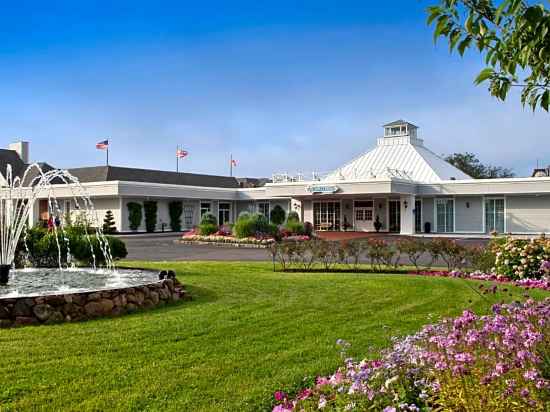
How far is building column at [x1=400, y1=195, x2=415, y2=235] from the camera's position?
3884cm

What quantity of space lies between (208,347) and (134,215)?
39110 mm

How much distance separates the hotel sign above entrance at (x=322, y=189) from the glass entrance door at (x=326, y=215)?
4216mm

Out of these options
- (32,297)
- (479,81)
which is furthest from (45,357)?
(479,81)

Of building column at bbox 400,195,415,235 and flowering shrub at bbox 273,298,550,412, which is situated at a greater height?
building column at bbox 400,195,415,235

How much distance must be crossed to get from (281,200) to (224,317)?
43.0 meters

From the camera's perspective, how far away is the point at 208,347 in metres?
6.75

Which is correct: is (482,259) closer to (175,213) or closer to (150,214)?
(150,214)

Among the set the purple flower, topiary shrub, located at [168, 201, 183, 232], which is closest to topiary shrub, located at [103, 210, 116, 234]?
topiary shrub, located at [168, 201, 183, 232]

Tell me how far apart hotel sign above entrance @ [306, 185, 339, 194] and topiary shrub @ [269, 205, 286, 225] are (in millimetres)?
9573

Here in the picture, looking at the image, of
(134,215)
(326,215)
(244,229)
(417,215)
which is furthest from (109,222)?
(417,215)

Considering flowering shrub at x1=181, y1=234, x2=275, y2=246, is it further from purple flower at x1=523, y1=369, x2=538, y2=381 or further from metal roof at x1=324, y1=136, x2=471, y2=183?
purple flower at x1=523, y1=369, x2=538, y2=381

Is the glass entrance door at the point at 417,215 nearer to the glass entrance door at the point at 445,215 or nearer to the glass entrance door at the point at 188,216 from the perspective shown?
the glass entrance door at the point at 445,215

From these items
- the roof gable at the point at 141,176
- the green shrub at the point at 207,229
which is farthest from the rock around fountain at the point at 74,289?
the roof gable at the point at 141,176

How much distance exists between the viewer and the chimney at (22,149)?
5739 centimetres
